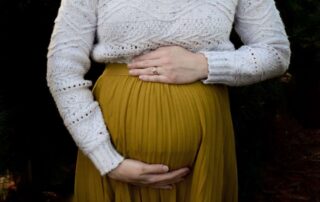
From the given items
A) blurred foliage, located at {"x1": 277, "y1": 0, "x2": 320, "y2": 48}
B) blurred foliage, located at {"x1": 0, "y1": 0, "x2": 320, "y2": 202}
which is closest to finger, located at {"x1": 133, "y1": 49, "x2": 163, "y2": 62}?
blurred foliage, located at {"x1": 0, "y1": 0, "x2": 320, "y2": 202}

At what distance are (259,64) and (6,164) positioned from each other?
901 mm

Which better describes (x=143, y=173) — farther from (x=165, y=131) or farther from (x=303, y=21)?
(x=303, y=21)

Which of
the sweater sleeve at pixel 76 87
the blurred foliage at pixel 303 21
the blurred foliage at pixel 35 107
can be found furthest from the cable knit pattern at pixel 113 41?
the blurred foliage at pixel 303 21

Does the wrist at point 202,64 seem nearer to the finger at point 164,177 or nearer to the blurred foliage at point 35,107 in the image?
the finger at point 164,177

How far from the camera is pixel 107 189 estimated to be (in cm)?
177

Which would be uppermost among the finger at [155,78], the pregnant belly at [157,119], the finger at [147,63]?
the finger at [147,63]

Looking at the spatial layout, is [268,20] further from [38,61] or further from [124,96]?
[38,61]

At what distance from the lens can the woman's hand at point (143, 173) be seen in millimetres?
1642

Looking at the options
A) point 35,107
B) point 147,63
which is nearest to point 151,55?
point 147,63

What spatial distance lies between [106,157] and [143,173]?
117 millimetres

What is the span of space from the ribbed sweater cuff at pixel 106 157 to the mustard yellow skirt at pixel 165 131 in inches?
1.3

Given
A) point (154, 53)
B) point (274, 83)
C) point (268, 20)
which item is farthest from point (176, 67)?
point (274, 83)

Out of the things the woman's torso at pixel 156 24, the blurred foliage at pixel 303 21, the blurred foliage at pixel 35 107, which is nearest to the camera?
the woman's torso at pixel 156 24

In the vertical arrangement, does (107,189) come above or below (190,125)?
below
